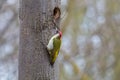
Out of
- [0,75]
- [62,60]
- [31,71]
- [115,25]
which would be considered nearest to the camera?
[31,71]

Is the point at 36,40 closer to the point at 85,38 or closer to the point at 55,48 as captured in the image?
the point at 55,48

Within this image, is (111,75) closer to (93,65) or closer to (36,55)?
(93,65)

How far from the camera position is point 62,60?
429 cm

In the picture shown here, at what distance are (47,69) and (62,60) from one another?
9.38 ft

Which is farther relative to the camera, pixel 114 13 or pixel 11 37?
pixel 114 13

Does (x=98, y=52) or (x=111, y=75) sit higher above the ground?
(x=98, y=52)

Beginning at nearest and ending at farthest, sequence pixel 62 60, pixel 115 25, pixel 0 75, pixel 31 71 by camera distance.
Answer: pixel 31 71 < pixel 0 75 < pixel 62 60 < pixel 115 25

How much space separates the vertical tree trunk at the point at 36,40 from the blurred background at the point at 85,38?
8.91 ft

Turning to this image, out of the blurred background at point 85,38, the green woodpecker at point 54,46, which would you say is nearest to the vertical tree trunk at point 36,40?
the green woodpecker at point 54,46

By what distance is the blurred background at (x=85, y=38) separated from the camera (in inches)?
171

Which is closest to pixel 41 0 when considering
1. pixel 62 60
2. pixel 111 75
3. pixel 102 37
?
pixel 62 60

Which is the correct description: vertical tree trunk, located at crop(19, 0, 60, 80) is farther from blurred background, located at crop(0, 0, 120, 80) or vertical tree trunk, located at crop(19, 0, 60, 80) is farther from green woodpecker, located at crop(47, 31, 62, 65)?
blurred background, located at crop(0, 0, 120, 80)

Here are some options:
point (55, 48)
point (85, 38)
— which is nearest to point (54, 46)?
point (55, 48)

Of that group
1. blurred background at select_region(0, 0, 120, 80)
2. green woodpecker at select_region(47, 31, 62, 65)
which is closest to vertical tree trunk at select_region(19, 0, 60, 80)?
green woodpecker at select_region(47, 31, 62, 65)
